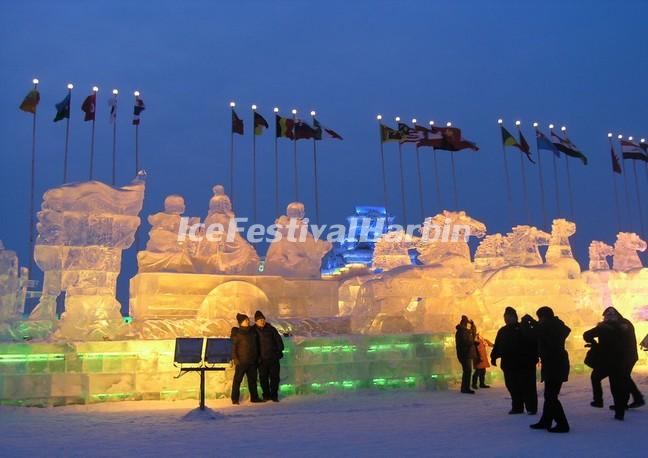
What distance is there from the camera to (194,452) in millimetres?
6086

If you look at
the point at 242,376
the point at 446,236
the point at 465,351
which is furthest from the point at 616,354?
the point at 446,236

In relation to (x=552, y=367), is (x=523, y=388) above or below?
below

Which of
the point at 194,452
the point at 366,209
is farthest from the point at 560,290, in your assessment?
the point at 366,209

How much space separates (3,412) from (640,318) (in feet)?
56.2

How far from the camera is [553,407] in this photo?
679cm

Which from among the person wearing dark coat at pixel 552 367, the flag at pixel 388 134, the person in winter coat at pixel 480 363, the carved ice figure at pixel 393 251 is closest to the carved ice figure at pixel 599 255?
the carved ice figure at pixel 393 251

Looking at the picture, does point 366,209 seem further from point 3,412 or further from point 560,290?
point 3,412

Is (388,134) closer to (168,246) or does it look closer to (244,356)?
(168,246)

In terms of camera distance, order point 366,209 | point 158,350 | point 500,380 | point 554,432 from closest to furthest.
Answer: point 554,432 → point 158,350 → point 500,380 → point 366,209

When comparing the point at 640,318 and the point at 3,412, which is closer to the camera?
the point at 3,412

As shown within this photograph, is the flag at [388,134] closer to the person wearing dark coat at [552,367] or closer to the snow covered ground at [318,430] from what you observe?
the snow covered ground at [318,430]

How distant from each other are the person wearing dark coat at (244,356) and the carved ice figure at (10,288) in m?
5.30

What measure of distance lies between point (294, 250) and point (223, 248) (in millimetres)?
1800

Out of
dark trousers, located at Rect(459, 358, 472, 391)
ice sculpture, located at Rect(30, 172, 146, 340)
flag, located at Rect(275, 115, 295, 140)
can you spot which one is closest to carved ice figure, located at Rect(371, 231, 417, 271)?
flag, located at Rect(275, 115, 295, 140)
